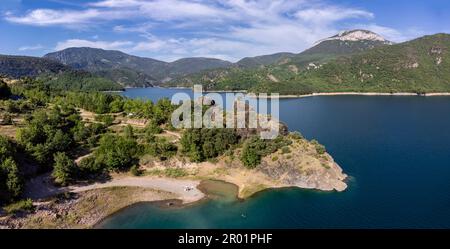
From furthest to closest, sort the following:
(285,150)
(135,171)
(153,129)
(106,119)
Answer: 1. (106,119)
2. (153,129)
3. (285,150)
4. (135,171)

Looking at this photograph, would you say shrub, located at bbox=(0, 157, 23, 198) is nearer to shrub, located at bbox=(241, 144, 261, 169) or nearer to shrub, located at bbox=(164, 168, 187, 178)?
shrub, located at bbox=(164, 168, 187, 178)

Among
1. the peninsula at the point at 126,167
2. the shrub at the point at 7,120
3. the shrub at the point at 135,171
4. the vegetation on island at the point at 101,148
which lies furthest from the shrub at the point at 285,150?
the shrub at the point at 7,120

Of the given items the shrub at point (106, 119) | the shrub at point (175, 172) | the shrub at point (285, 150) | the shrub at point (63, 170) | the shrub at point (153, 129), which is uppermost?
the shrub at point (106, 119)

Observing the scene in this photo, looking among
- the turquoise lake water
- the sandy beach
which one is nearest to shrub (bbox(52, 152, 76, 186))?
the sandy beach

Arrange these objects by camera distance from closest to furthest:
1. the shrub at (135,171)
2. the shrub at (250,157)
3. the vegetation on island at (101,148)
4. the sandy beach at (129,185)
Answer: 1. the sandy beach at (129,185)
2. the vegetation on island at (101,148)
3. the shrub at (135,171)
4. the shrub at (250,157)

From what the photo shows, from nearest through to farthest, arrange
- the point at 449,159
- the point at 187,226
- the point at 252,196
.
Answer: the point at 187,226, the point at 252,196, the point at 449,159

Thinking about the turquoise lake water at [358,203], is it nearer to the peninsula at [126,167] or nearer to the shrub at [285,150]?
the peninsula at [126,167]

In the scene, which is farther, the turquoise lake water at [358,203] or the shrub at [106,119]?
the shrub at [106,119]

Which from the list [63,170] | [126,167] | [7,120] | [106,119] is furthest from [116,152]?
[7,120]

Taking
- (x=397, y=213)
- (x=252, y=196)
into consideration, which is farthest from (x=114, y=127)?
(x=397, y=213)

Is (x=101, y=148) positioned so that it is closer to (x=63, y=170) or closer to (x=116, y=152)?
(x=116, y=152)
